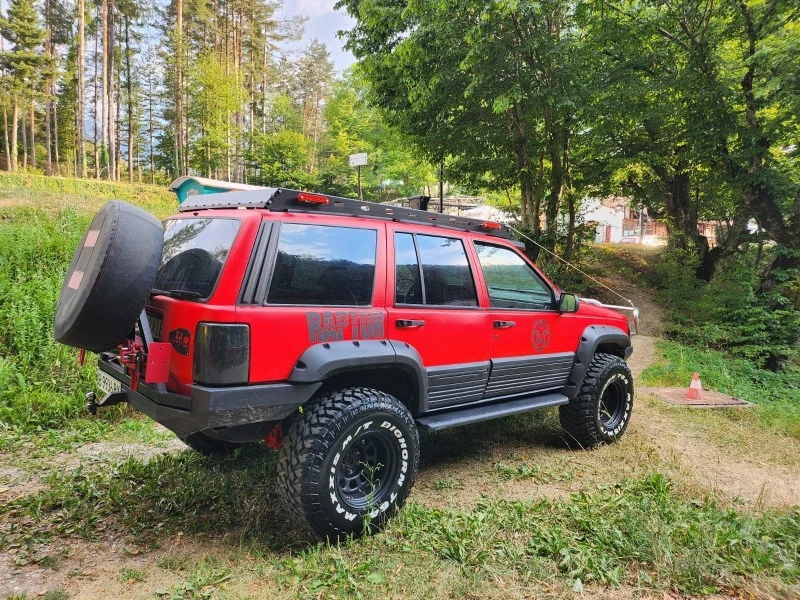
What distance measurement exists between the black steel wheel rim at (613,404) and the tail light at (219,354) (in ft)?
11.5

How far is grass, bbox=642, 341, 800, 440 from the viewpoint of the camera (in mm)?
5855

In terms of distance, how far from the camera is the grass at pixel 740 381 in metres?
5.85

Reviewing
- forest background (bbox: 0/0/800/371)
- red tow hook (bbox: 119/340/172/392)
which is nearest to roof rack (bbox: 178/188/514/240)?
red tow hook (bbox: 119/340/172/392)

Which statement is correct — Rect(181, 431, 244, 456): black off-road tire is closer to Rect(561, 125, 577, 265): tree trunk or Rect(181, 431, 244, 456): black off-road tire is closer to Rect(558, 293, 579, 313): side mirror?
Rect(558, 293, 579, 313): side mirror

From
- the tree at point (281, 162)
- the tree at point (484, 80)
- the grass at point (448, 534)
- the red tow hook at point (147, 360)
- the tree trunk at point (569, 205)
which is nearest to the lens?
the grass at point (448, 534)

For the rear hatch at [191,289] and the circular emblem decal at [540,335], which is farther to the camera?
the circular emblem decal at [540,335]

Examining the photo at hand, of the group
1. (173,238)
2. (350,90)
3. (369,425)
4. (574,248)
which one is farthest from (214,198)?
(350,90)

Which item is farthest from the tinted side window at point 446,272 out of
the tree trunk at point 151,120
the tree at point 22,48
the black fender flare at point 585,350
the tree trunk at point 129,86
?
the tree trunk at point 151,120

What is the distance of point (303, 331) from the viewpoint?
258 cm

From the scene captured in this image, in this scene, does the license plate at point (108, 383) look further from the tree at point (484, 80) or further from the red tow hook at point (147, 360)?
the tree at point (484, 80)

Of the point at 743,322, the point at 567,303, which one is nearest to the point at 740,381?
the point at 743,322

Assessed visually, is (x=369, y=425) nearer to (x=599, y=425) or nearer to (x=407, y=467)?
(x=407, y=467)

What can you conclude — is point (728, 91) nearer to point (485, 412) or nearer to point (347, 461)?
point (485, 412)

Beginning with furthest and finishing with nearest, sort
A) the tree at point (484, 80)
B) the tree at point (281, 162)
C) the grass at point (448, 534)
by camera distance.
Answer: the tree at point (281, 162), the tree at point (484, 80), the grass at point (448, 534)
